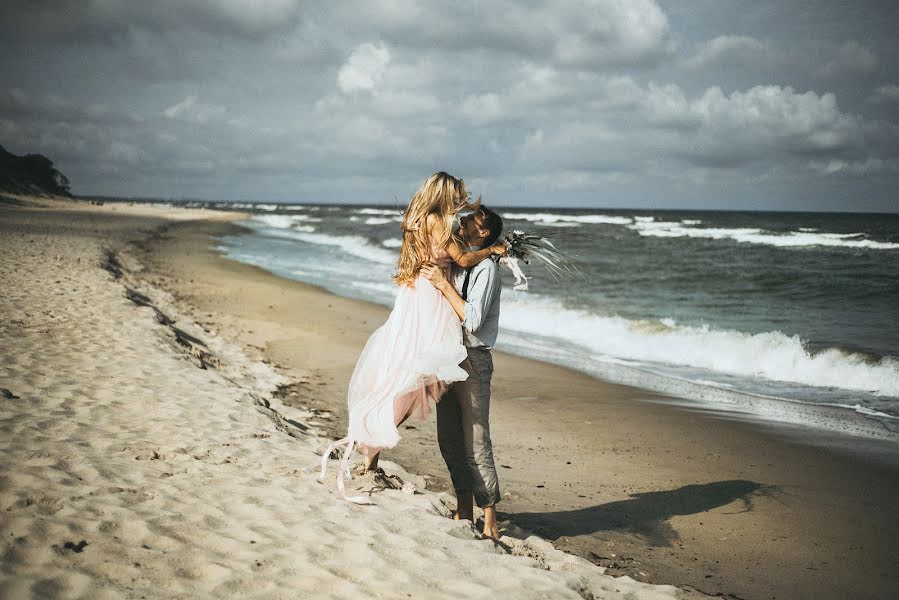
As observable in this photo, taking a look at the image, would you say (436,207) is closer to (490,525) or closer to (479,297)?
(479,297)

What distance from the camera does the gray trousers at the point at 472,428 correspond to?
3.77 meters

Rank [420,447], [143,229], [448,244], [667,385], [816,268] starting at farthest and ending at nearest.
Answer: [143,229] → [816,268] → [667,385] → [420,447] → [448,244]

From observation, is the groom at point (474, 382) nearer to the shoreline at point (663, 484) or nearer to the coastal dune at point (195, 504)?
the coastal dune at point (195, 504)

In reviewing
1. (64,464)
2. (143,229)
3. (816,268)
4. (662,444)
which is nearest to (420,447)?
(662,444)

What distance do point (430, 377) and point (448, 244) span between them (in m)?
0.86

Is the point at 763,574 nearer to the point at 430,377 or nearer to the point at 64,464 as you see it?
the point at 430,377

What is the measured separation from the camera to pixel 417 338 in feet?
12.5

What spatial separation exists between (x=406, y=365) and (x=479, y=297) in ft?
2.29

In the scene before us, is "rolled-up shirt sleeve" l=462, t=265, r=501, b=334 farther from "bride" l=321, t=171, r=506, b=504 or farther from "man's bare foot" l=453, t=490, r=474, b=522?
"man's bare foot" l=453, t=490, r=474, b=522

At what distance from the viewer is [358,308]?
1426 cm

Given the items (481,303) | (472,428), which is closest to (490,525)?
(472,428)

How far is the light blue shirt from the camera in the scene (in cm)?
356

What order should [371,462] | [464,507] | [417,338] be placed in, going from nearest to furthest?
1. [417,338]
2. [464,507]
3. [371,462]

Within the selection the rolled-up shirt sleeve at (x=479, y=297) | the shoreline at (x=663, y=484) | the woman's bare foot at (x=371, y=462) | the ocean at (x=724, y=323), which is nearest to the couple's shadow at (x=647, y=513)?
the shoreline at (x=663, y=484)
